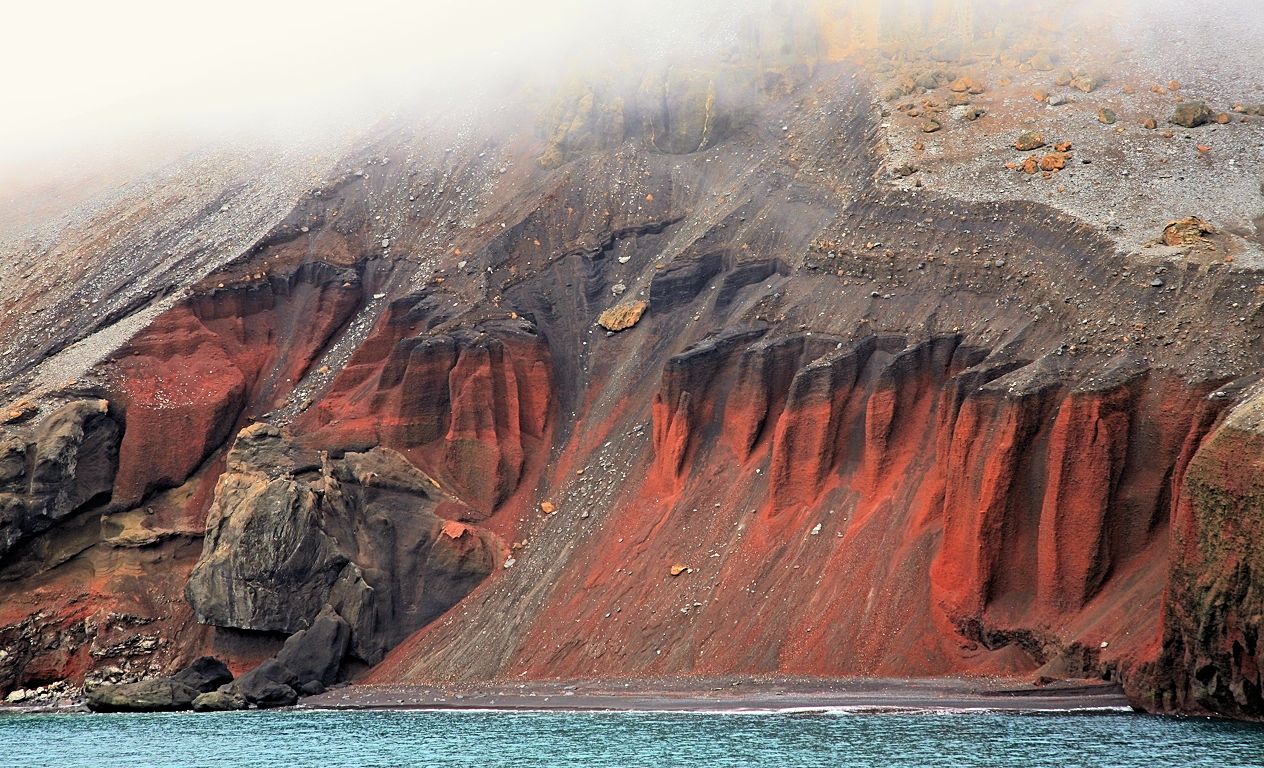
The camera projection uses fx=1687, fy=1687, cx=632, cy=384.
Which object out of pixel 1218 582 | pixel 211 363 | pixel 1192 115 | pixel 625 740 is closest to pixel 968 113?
pixel 1192 115

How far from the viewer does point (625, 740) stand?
56.3m

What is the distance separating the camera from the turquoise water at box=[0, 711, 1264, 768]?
4872 centimetres

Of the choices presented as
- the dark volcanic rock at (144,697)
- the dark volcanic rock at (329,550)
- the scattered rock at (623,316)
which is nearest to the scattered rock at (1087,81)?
the scattered rock at (623,316)

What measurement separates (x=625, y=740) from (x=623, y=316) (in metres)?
32.4

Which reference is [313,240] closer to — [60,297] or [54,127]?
[60,297]

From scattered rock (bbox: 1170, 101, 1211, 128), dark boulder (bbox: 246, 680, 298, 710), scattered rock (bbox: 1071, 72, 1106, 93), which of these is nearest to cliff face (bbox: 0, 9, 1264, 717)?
dark boulder (bbox: 246, 680, 298, 710)

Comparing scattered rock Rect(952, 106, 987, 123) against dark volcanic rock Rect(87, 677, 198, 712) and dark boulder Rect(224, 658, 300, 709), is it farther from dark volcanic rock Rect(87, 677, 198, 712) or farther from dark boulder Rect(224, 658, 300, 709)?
dark volcanic rock Rect(87, 677, 198, 712)

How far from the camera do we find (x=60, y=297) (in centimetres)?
9006

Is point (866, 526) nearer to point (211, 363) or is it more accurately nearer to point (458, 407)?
point (458, 407)

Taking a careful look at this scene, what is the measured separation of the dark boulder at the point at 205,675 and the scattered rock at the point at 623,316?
25.1 m

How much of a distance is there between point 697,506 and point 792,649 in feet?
33.1

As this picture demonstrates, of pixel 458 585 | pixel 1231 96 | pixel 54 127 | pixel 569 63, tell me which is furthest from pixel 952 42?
pixel 54 127

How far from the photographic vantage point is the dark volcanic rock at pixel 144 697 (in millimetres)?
72250

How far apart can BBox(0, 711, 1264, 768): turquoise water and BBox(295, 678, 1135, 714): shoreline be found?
995 mm
